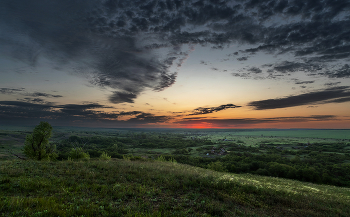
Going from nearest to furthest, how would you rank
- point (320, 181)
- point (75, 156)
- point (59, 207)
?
point (59, 207)
point (75, 156)
point (320, 181)

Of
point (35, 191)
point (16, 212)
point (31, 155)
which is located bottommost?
point (31, 155)

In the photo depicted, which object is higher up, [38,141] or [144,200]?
[38,141]

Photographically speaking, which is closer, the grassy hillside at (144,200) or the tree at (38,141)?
the grassy hillside at (144,200)

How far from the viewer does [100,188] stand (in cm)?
1177

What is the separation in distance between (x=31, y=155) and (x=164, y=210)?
47.8 m

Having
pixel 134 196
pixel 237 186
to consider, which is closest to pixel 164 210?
pixel 134 196

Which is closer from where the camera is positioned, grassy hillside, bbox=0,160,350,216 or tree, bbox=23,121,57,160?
grassy hillside, bbox=0,160,350,216

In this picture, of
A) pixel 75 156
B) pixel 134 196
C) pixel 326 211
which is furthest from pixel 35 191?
pixel 75 156

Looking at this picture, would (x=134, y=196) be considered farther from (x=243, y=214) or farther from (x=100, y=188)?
(x=243, y=214)

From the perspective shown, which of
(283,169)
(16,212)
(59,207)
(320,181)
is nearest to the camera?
(16,212)

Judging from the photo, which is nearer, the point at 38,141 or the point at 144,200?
the point at 144,200

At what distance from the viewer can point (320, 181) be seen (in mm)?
56594

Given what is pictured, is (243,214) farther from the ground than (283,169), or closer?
farther from the ground

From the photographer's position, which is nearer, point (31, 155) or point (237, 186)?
point (237, 186)
